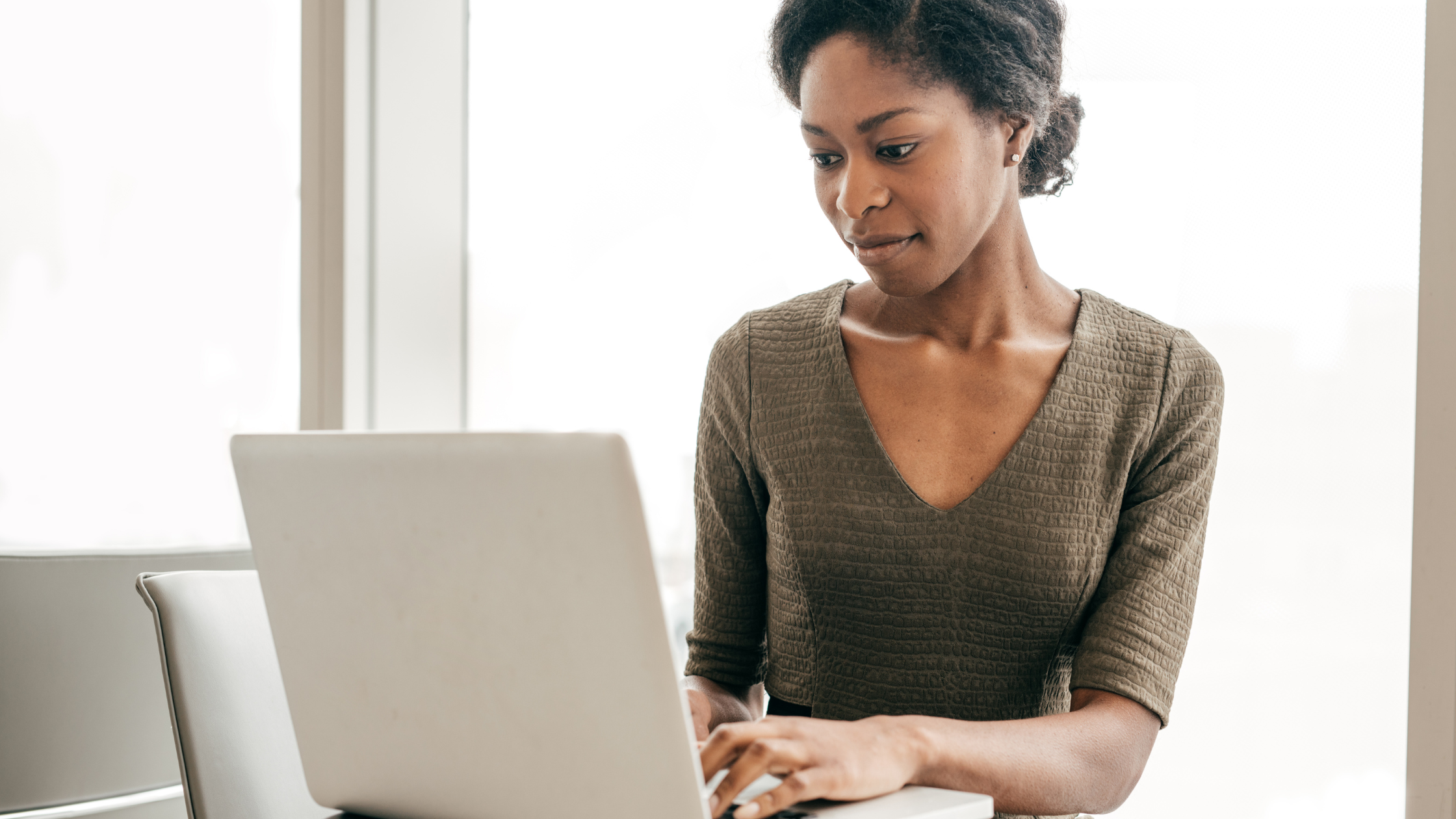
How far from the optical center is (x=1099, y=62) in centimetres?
120

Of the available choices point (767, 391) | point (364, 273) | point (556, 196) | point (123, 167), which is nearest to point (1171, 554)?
point (767, 391)

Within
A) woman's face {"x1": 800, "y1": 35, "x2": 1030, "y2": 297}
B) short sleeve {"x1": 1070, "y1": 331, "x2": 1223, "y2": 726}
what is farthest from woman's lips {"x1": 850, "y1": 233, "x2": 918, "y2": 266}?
short sleeve {"x1": 1070, "y1": 331, "x2": 1223, "y2": 726}

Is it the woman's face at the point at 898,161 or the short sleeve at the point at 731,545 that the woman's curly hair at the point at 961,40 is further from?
the short sleeve at the point at 731,545

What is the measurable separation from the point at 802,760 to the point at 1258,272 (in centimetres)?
78

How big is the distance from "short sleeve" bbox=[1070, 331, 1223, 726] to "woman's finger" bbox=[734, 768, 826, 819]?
0.34 m

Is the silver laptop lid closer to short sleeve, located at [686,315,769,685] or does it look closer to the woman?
the woman

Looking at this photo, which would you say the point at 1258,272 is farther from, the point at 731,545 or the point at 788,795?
the point at 788,795

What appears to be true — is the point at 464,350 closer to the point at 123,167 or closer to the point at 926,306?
the point at 123,167

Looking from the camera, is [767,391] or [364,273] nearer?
[767,391]

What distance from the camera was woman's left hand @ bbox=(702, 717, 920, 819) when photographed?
0.59 meters

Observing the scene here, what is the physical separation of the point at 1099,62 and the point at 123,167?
1373mm

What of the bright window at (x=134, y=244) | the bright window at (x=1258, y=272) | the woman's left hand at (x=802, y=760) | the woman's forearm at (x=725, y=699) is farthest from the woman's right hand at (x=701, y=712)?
the bright window at (x=134, y=244)

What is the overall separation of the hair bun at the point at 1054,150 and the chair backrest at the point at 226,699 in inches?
30.9

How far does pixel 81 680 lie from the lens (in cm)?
115
